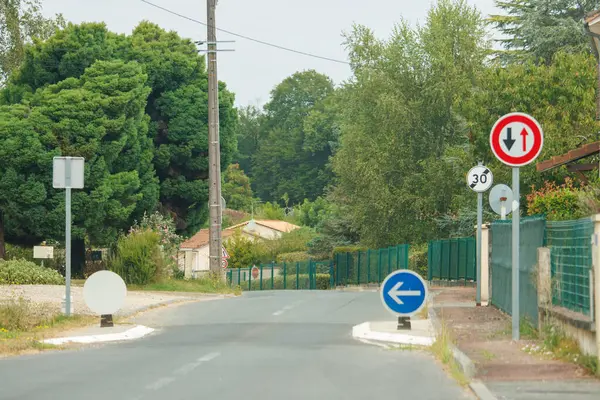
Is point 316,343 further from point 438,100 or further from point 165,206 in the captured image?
point 438,100

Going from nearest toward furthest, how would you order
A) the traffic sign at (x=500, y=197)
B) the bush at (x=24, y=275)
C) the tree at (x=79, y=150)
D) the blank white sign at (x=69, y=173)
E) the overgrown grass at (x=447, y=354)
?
the overgrown grass at (x=447, y=354), the blank white sign at (x=69, y=173), the traffic sign at (x=500, y=197), the bush at (x=24, y=275), the tree at (x=79, y=150)

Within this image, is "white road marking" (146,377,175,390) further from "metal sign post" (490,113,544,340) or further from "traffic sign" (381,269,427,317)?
"metal sign post" (490,113,544,340)

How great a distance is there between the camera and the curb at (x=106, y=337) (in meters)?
15.4

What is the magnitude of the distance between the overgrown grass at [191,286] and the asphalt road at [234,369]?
37.5 feet

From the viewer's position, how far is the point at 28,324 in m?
17.2

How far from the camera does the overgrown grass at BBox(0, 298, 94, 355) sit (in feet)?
48.1

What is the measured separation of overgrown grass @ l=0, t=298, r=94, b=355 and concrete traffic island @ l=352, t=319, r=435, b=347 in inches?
184

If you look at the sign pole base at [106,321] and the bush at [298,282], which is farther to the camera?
the bush at [298,282]

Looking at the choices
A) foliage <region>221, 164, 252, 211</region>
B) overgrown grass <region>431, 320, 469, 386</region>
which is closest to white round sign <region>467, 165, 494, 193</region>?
overgrown grass <region>431, 320, 469, 386</region>

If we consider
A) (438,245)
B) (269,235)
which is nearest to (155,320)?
(438,245)

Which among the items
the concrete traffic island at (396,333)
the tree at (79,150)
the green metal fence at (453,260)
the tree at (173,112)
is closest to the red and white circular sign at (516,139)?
the concrete traffic island at (396,333)

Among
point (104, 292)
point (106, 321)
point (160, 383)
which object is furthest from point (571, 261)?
point (106, 321)

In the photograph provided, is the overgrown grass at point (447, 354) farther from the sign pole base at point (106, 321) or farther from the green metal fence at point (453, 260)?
the green metal fence at point (453, 260)

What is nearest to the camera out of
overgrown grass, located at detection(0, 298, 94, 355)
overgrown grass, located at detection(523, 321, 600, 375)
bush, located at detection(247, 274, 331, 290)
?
overgrown grass, located at detection(523, 321, 600, 375)
